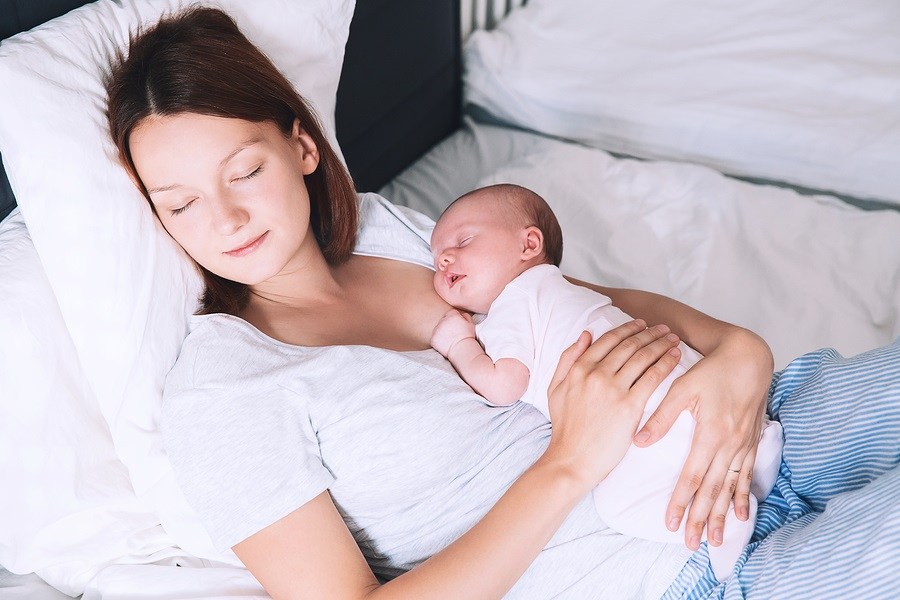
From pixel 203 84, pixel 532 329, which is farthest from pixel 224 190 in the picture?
pixel 532 329

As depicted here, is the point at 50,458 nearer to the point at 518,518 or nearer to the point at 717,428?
the point at 518,518

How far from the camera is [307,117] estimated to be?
126 centimetres

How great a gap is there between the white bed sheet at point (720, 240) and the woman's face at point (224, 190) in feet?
2.49

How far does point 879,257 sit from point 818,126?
433 mm

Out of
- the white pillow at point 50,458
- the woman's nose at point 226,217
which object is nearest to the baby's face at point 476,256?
the woman's nose at point 226,217

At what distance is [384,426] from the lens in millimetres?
1056

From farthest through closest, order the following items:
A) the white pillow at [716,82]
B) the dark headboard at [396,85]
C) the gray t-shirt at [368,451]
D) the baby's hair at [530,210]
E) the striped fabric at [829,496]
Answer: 1. the white pillow at [716,82]
2. the dark headboard at [396,85]
3. the baby's hair at [530,210]
4. the gray t-shirt at [368,451]
5. the striped fabric at [829,496]

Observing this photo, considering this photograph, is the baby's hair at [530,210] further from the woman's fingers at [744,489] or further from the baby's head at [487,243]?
the woman's fingers at [744,489]

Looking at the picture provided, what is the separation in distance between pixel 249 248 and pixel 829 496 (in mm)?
827

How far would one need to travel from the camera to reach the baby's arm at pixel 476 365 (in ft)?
3.68

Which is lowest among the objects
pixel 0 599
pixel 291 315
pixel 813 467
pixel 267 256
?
pixel 0 599

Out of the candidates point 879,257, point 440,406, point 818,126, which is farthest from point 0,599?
point 818,126

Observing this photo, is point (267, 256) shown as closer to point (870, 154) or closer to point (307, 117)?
point (307, 117)

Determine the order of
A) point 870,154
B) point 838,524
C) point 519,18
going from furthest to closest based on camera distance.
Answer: point 519,18 < point 870,154 < point 838,524
